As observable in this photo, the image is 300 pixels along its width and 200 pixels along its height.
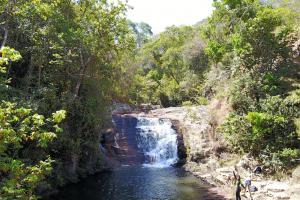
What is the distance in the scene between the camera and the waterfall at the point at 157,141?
36.6m

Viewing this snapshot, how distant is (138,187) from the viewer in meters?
25.7

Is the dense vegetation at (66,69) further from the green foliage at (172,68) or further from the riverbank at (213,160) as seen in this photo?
the green foliage at (172,68)

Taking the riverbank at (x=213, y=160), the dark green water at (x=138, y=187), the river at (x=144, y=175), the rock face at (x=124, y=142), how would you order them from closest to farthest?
the riverbank at (x=213, y=160)
the dark green water at (x=138, y=187)
the river at (x=144, y=175)
the rock face at (x=124, y=142)

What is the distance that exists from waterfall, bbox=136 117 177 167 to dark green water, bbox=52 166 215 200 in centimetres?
463

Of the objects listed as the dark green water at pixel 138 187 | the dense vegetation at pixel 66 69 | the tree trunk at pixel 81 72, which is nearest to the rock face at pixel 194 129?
the dark green water at pixel 138 187

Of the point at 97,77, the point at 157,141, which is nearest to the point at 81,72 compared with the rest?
the point at 97,77

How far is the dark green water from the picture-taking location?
75.9 feet

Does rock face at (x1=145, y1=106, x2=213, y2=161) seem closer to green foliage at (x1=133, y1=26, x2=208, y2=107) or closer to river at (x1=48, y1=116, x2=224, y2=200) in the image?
river at (x1=48, y1=116, x2=224, y2=200)

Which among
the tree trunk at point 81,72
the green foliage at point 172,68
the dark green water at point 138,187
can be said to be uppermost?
the green foliage at point 172,68

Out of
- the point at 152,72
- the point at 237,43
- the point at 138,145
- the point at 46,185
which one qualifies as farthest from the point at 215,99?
the point at 152,72

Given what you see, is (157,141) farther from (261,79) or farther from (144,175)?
(261,79)

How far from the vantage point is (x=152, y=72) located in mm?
66562

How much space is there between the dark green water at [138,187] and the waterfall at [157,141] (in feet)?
15.2

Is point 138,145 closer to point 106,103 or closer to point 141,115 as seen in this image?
point 141,115
